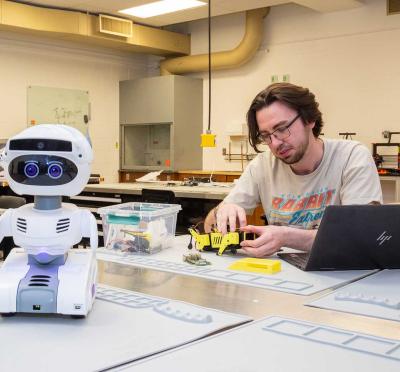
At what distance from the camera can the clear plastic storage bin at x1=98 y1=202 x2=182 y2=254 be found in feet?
5.77

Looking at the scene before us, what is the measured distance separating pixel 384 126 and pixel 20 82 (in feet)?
13.5

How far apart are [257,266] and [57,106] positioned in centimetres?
552

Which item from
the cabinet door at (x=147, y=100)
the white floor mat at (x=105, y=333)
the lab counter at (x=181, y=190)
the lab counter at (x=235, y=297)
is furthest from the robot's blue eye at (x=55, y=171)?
the cabinet door at (x=147, y=100)

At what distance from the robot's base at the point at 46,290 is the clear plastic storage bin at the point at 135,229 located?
661 millimetres

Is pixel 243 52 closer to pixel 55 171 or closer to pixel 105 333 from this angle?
pixel 55 171

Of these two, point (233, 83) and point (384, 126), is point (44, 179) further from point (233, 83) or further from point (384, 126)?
point (233, 83)

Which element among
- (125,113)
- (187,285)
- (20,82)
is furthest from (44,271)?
(125,113)

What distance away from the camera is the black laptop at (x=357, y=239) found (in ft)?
4.61

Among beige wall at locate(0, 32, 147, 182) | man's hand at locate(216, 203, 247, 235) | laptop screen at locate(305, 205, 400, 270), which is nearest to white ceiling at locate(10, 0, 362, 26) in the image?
beige wall at locate(0, 32, 147, 182)

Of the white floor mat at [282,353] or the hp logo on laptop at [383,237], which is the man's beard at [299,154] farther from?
the white floor mat at [282,353]

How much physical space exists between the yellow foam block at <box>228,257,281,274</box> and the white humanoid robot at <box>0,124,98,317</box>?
1.74 feet

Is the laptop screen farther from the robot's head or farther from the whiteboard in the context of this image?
the whiteboard

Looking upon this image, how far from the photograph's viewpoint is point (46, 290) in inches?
40.2

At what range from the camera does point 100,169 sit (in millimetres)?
7082
